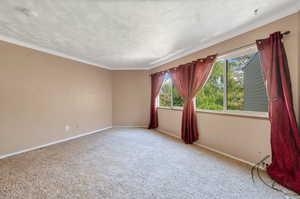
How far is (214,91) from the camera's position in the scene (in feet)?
10.4

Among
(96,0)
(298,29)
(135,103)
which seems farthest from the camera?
(135,103)

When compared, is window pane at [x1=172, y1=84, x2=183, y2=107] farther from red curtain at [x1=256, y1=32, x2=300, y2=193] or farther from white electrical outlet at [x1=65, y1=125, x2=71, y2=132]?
white electrical outlet at [x1=65, y1=125, x2=71, y2=132]

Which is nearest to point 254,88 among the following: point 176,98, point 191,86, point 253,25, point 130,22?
point 253,25

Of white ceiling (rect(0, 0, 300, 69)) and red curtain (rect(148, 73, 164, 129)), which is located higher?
white ceiling (rect(0, 0, 300, 69))

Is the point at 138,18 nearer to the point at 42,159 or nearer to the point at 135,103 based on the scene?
the point at 42,159

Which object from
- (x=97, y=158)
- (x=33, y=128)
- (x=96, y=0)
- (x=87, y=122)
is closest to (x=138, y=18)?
(x=96, y=0)

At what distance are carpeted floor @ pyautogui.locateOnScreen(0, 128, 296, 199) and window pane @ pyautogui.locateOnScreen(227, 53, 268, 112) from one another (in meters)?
1.08

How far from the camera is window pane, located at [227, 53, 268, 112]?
238cm

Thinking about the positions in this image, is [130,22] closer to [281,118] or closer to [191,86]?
[191,86]

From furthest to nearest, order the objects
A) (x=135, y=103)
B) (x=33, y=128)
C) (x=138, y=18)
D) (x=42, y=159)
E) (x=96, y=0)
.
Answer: (x=135, y=103) < (x=33, y=128) < (x=42, y=159) < (x=138, y=18) < (x=96, y=0)

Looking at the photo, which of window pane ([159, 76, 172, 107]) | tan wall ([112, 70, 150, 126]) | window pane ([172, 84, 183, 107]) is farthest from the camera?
tan wall ([112, 70, 150, 126])

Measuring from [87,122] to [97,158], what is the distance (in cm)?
212

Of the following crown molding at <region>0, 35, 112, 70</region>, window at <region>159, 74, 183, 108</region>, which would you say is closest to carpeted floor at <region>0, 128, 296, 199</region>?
window at <region>159, 74, 183, 108</region>

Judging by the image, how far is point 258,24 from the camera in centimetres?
224
